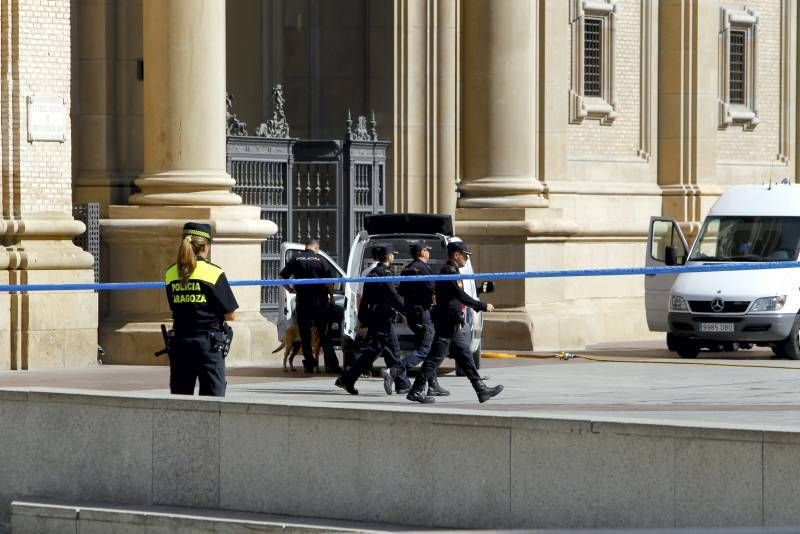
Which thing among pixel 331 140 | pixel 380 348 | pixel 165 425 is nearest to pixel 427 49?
pixel 331 140

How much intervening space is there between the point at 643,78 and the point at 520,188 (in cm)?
612

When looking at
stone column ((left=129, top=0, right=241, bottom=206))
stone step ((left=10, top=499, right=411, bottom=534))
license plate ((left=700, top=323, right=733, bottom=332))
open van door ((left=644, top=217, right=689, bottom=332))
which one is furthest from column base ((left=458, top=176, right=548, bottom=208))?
stone step ((left=10, top=499, right=411, bottom=534))

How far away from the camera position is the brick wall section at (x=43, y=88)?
74.3ft

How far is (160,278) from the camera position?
23984mm

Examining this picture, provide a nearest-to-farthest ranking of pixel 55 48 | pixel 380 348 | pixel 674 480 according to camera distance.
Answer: pixel 674 480, pixel 380 348, pixel 55 48

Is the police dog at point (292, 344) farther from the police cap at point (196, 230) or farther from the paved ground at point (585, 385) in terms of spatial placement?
A: the police cap at point (196, 230)

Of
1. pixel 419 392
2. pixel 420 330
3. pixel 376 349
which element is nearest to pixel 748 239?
→ pixel 420 330

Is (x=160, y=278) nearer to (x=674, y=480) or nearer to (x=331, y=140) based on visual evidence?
(x=331, y=140)

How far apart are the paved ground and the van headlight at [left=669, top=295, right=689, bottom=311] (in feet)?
2.31

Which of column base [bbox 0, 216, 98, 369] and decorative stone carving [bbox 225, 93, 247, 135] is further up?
decorative stone carving [bbox 225, 93, 247, 135]

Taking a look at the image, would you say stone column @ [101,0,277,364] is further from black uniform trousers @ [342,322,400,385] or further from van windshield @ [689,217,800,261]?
van windshield @ [689,217,800,261]

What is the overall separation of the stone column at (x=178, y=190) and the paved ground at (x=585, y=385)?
0.64m

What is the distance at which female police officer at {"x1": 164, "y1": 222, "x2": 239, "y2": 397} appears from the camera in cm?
1421

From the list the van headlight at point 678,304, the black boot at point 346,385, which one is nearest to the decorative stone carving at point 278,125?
the van headlight at point 678,304
